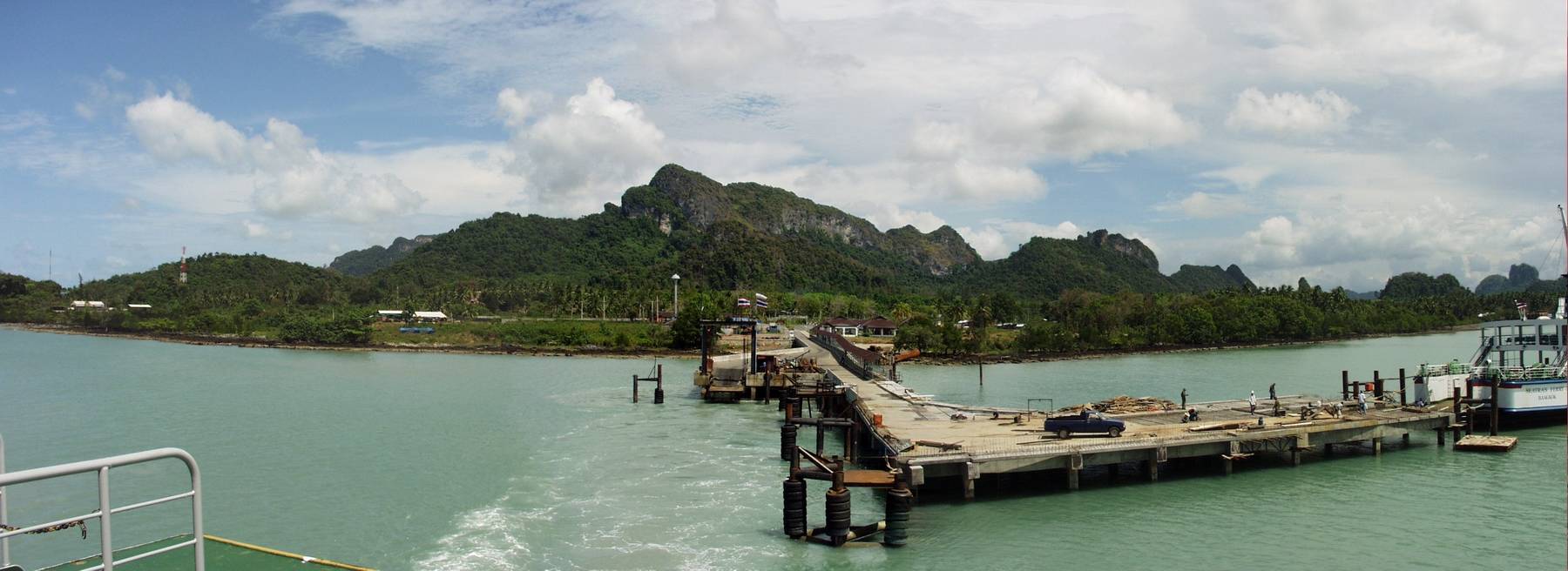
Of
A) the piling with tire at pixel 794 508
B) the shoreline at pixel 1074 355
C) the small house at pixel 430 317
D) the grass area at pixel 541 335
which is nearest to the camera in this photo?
the piling with tire at pixel 794 508

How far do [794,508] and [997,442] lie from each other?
8.42m

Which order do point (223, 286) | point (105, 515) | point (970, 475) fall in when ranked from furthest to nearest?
point (223, 286) < point (970, 475) < point (105, 515)

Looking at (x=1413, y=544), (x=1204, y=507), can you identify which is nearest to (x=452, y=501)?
(x=1204, y=507)

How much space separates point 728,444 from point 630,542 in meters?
13.5

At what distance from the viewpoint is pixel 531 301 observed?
159125 millimetres

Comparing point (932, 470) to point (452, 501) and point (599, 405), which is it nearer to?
point (452, 501)

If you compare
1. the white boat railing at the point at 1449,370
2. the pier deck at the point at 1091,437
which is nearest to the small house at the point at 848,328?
the pier deck at the point at 1091,437

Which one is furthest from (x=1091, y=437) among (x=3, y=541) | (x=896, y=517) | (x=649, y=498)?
(x=3, y=541)

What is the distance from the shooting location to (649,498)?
26.2 meters

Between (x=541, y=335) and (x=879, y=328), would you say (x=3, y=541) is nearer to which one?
(x=541, y=335)

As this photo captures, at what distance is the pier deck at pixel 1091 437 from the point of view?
25156 mm

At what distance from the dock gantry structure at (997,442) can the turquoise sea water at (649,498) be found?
846 millimetres

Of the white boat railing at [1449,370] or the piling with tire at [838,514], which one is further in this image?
the white boat railing at [1449,370]

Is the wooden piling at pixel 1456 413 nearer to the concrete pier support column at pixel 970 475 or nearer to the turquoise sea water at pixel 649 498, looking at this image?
the turquoise sea water at pixel 649 498
